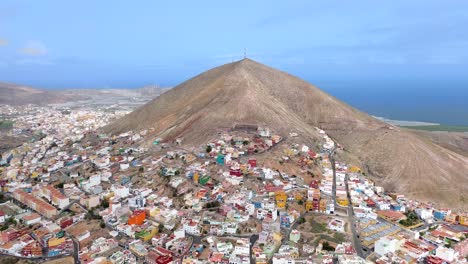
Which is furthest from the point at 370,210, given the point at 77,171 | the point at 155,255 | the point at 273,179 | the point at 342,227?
the point at 77,171

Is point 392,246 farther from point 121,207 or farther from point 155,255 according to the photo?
point 121,207

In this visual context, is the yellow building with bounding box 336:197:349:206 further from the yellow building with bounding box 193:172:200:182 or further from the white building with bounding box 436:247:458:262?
the yellow building with bounding box 193:172:200:182

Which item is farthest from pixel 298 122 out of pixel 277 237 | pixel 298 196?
pixel 277 237

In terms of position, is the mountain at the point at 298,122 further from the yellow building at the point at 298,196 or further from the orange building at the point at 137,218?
the orange building at the point at 137,218

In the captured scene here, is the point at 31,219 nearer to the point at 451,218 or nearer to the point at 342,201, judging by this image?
the point at 342,201

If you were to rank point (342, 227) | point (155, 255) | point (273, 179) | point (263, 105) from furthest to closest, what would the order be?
1. point (263, 105)
2. point (273, 179)
3. point (342, 227)
4. point (155, 255)

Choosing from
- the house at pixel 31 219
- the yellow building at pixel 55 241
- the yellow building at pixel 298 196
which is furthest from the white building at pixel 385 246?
the house at pixel 31 219

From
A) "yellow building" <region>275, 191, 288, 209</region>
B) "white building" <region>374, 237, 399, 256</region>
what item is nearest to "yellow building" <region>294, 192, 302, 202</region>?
"yellow building" <region>275, 191, 288, 209</region>
